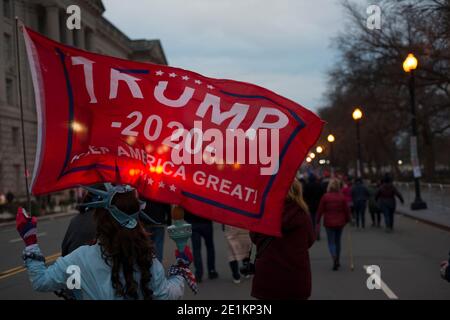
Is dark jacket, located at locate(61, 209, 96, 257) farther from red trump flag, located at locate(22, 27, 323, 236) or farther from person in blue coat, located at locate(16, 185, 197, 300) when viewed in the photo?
person in blue coat, located at locate(16, 185, 197, 300)

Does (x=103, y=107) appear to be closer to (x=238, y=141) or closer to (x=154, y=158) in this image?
(x=154, y=158)

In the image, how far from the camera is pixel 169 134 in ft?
13.3

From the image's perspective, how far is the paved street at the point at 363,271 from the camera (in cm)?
877

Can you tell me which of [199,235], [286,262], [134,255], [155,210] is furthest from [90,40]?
[134,255]

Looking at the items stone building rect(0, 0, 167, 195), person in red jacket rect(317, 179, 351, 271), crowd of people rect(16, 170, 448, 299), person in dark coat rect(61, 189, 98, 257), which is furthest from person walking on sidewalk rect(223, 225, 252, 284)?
stone building rect(0, 0, 167, 195)

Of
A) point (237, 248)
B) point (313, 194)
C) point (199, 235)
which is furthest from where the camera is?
point (313, 194)

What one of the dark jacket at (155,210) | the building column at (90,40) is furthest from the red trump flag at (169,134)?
the building column at (90,40)

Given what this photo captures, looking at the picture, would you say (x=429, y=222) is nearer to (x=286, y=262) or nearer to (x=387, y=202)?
(x=387, y=202)

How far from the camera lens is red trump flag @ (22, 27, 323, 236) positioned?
392 centimetres

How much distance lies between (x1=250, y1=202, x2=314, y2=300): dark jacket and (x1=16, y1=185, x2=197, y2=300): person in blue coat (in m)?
2.02

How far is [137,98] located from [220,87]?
57 cm

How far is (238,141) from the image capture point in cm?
407

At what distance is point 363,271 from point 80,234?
708 centimetres
